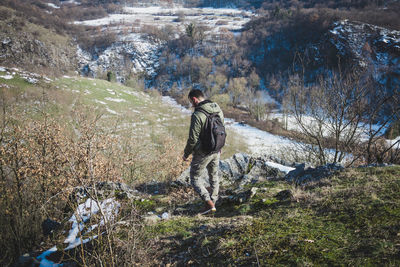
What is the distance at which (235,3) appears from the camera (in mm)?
194875

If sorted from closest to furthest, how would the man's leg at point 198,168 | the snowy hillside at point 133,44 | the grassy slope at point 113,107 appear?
the man's leg at point 198,168 → the grassy slope at point 113,107 → the snowy hillside at point 133,44

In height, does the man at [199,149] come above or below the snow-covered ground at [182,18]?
below

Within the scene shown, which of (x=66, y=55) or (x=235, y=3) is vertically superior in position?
(x=235, y=3)

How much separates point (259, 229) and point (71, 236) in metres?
3.55

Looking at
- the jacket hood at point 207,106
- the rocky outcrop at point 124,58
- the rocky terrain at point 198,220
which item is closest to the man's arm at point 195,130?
the jacket hood at point 207,106

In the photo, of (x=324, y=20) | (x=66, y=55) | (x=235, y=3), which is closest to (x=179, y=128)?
(x=324, y=20)

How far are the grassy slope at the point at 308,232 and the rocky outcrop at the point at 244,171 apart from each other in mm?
3108

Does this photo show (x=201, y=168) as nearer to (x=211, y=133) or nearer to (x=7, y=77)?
(x=211, y=133)

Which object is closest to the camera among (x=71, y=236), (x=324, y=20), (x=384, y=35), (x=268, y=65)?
(x=71, y=236)

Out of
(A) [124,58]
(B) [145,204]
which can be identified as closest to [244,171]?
(B) [145,204]

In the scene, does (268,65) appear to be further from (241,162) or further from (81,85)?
(241,162)

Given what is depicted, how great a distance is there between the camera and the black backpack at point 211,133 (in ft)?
12.5

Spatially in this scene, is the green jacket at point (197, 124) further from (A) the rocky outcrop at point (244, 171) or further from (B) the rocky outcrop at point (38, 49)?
(B) the rocky outcrop at point (38, 49)

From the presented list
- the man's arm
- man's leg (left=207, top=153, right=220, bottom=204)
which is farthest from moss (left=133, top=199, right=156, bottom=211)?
the man's arm
